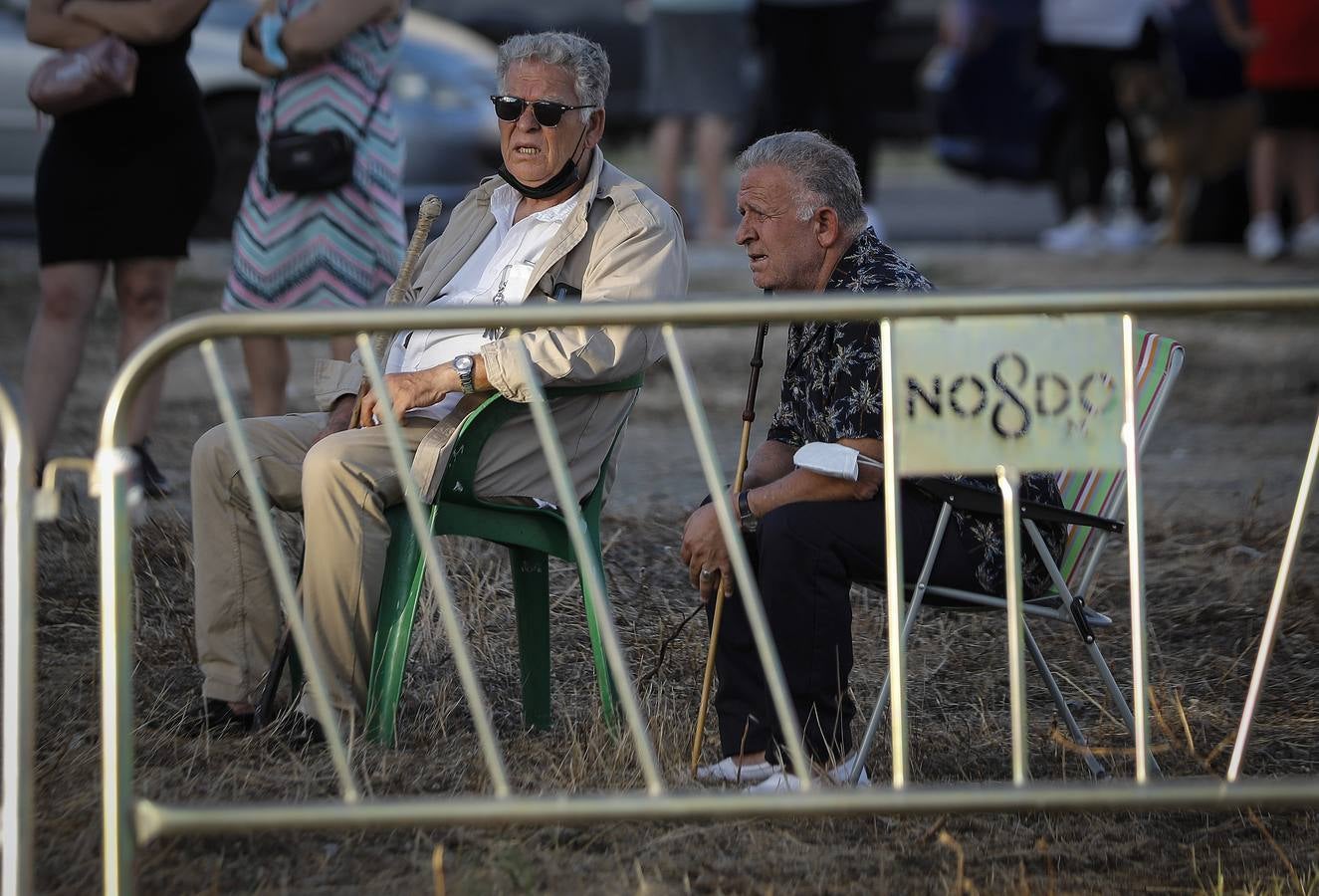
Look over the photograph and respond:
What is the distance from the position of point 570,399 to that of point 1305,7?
6927 millimetres

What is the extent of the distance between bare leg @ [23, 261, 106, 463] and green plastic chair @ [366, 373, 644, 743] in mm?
2089

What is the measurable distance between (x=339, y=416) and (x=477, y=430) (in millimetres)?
501

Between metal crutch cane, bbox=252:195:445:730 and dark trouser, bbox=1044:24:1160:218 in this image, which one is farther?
dark trouser, bbox=1044:24:1160:218

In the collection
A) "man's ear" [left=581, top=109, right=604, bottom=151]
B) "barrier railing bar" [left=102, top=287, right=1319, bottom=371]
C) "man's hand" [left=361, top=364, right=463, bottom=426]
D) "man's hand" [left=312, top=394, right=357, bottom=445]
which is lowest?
"man's hand" [left=312, top=394, right=357, bottom=445]

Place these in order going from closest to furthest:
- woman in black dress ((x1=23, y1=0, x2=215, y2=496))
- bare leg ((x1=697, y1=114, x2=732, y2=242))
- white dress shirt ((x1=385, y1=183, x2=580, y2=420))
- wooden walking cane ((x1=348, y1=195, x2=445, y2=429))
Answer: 1. white dress shirt ((x1=385, y1=183, x2=580, y2=420))
2. wooden walking cane ((x1=348, y1=195, x2=445, y2=429))
3. woman in black dress ((x1=23, y1=0, x2=215, y2=496))
4. bare leg ((x1=697, y1=114, x2=732, y2=242))

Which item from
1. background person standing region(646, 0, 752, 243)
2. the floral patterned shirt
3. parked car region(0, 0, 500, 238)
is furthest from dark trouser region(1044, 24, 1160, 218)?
the floral patterned shirt

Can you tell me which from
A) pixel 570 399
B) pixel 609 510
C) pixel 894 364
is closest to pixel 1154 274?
pixel 609 510

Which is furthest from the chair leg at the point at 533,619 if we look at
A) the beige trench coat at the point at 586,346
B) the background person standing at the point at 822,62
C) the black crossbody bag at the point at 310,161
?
the background person standing at the point at 822,62

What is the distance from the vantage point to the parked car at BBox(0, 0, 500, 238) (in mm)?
9695

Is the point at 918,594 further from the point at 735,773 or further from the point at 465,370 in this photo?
the point at 465,370

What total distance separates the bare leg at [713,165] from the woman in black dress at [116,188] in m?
4.75

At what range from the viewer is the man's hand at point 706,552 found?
357 centimetres

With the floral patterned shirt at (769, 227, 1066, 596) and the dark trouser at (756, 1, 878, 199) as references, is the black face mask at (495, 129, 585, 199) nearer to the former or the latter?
the floral patterned shirt at (769, 227, 1066, 596)

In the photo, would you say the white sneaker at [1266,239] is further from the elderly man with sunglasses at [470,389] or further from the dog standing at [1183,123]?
the elderly man with sunglasses at [470,389]
